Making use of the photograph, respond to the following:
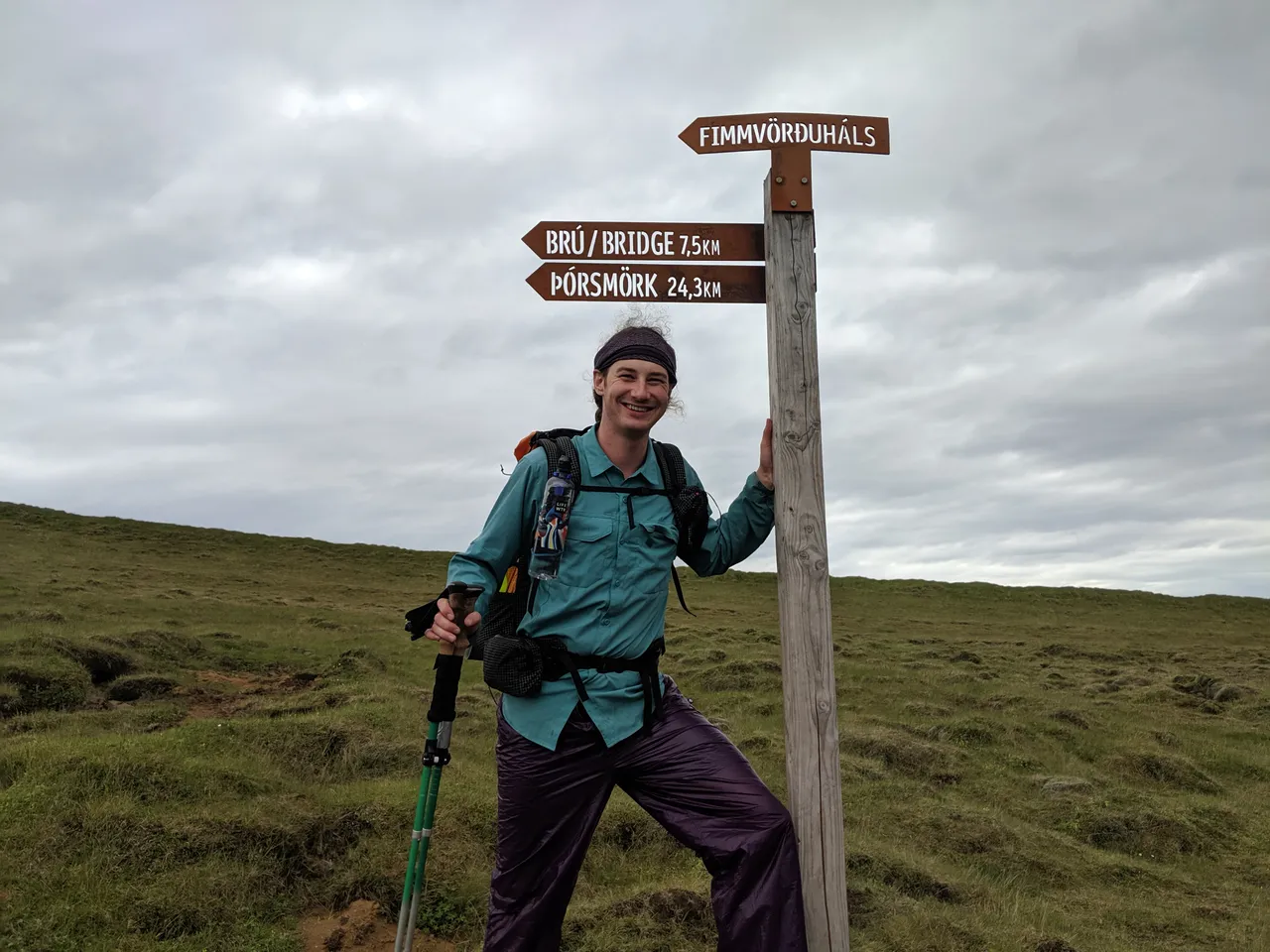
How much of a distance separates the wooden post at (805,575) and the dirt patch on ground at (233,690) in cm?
1036

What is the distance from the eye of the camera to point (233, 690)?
52.0ft

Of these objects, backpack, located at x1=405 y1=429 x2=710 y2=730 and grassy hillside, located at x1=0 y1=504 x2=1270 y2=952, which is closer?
backpack, located at x1=405 y1=429 x2=710 y2=730

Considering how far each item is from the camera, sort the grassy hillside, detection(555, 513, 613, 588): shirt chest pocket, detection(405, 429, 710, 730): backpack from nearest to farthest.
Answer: detection(405, 429, 710, 730): backpack, detection(555, 513, 613, 588): shirt chest pocket, the grassy hillside

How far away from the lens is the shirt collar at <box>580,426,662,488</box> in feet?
15.0

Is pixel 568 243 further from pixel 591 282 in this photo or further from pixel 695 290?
pixel 695 290

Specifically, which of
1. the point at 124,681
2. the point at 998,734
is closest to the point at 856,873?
the point at 998,734

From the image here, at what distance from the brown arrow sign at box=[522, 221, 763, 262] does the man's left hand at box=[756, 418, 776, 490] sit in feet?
3.24

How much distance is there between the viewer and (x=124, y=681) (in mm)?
14523

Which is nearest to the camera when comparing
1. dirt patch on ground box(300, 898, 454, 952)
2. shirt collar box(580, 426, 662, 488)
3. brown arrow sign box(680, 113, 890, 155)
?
shirt collar box(580, 426, 662, 488)

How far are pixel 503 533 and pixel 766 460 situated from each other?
1445 mm

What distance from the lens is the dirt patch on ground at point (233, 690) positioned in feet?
44.6

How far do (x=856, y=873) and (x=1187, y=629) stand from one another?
43.8 meters

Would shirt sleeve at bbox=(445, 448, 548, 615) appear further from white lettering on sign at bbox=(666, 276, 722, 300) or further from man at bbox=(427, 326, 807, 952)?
white lettering on sign at bbox=(666, 276, 722, 300)

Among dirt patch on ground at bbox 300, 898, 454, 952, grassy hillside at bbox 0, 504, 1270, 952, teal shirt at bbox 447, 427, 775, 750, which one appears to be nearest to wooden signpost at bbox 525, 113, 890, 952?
teal shirt at bbox 447, 427, 775, 750
